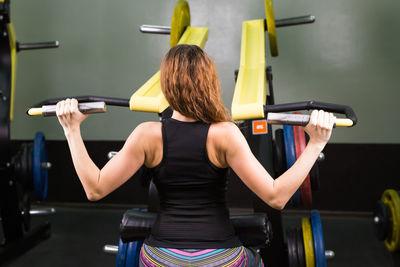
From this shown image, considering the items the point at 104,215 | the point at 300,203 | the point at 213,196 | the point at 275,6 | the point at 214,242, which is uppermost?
the point at 275,6

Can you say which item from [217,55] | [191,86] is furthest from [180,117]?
[217,55]

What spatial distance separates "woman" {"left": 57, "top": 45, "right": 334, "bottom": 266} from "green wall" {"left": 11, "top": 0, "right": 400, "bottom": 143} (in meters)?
3.15

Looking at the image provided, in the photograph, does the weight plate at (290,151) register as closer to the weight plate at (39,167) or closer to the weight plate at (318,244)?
the weight plate at (318,244)

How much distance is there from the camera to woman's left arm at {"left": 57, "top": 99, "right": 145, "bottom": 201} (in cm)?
123

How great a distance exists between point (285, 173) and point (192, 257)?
1.08 feet

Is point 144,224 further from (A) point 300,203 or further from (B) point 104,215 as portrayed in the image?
(B) point 104,215

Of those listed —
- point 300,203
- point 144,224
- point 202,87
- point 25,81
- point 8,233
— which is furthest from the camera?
point 25,81

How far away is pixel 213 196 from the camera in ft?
4.10

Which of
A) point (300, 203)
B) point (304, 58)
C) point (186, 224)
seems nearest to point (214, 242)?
point (186, 224)

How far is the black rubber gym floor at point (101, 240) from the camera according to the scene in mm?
3268

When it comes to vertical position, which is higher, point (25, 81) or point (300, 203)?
point (25, 81)

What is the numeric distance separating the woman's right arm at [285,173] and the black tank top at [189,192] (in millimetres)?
73

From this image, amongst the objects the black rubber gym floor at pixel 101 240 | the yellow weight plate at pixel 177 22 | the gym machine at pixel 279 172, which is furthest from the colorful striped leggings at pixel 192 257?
the black rubber gym floor at pixel 101 240

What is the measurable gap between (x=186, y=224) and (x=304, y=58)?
3.31m
